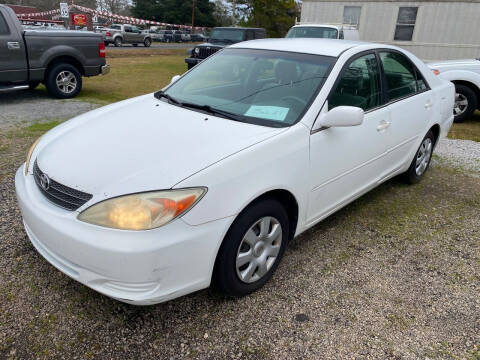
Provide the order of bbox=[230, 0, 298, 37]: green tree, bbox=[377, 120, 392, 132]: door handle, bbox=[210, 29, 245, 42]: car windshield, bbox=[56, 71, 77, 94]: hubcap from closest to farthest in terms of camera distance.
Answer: bbox=[377, 120, 392, 132]: door handle → bbox=[56, 71, 77, 94]: hubcap → bbox=[210, 29, 245, 42]: car windshield → bbox=[230, 0, 298, 37]: green tree

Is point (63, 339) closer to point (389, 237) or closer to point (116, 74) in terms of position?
point (389, 237)

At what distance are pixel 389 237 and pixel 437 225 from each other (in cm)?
60

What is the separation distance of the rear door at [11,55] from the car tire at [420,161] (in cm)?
711

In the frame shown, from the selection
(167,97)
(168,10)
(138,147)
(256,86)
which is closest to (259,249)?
(138,147)

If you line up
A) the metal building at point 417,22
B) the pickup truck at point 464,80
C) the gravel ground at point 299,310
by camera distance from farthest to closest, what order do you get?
the metal building at point 417,22
the pickup truck at point 464,80
the gravel ground at point 299,310

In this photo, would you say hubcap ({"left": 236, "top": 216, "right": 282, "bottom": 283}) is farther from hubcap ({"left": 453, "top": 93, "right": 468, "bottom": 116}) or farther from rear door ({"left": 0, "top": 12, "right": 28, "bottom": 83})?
rear door ({"left": 0, "top": 12, "right": 28, "bottom": 83})

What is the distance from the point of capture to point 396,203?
4.06 m

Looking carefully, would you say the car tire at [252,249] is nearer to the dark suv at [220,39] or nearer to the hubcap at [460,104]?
the hubcap at [460,104]

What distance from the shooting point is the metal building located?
1469 centimetres

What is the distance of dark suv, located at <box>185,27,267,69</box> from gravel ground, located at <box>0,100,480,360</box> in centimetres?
1071

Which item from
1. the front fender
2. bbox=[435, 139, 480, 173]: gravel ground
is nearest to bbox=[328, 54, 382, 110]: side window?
the front fender

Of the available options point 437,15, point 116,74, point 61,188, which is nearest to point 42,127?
point 61,188

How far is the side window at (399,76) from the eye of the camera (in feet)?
11.7

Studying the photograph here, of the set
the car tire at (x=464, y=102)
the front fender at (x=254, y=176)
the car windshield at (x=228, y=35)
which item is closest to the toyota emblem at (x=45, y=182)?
the front fender at (x=254, y=176)
